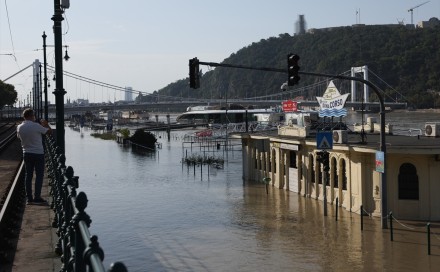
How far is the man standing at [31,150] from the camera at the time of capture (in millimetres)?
12302

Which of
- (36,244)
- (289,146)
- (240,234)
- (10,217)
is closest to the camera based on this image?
(36,244)

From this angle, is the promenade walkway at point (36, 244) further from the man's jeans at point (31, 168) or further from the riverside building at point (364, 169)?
the riverside building at point (364, 169)

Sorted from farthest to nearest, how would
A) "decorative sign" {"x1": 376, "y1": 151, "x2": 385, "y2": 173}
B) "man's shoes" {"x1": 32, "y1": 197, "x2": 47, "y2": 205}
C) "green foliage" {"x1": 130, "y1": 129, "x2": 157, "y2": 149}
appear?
"green foliage" {"x1": 130, "y1": 129, "x2": 157, "y2": 149}
"decorative sign" {"x1": 376, "y1": 151, "x2": 385, "y2": 173}
"man's shoes" {"x1": 32, "y1": 197, "x2": 47, "y2": 205}

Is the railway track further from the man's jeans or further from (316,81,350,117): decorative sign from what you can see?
(316,81,350,117): decorative sign

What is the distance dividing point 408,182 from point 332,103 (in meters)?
6.37

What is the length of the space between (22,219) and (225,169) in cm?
4530

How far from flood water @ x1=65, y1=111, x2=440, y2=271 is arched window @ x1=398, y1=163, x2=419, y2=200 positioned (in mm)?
1345

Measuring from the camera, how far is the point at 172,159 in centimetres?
7231

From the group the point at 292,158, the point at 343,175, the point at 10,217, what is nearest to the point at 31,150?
the point at 10,217

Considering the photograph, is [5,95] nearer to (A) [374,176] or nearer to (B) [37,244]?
(A) [374,176]

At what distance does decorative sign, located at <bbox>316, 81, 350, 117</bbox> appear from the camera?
29.4 meters

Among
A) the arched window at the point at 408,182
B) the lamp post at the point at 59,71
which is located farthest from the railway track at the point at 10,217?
the arched window at the point at 408,182

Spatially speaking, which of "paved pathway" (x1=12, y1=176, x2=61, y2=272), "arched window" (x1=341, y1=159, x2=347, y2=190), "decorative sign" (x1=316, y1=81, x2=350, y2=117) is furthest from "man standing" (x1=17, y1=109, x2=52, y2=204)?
"decorative sign" (x1=316, y1=81, x2=350, y2=117)

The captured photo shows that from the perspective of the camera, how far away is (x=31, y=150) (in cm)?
1251
